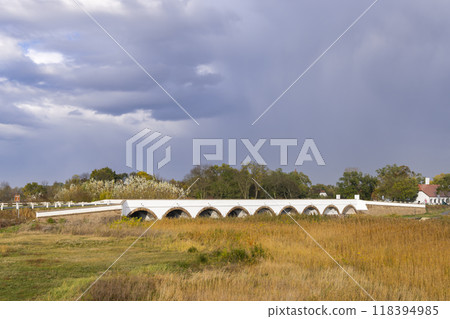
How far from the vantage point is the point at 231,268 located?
348 inches

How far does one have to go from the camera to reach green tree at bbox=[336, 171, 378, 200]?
5759 centimetres

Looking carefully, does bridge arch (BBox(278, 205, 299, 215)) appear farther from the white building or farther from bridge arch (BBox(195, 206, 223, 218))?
the white building

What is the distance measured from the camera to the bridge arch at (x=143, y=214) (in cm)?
2722

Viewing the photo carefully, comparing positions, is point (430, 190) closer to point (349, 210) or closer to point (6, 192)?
point (349, 210)

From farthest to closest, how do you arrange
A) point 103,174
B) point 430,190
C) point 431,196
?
point 430,190
point 431,196
point 103,174

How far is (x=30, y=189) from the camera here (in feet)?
162

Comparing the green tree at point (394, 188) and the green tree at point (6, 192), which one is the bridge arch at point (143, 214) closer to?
the green tree at point (6, 192)

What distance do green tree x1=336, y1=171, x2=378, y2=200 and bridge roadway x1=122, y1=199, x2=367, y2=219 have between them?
11.7m

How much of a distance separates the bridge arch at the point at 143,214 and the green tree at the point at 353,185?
117ft

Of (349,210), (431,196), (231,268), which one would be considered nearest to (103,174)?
(349,210)

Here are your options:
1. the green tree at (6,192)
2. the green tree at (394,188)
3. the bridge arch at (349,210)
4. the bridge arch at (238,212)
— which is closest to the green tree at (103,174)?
the green tree at (6,192)

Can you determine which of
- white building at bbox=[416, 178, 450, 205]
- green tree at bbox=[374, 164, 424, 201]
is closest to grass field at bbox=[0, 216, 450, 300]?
green tree at bbox=[374, 164, 424, 201]

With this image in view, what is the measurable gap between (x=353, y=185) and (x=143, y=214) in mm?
37405
